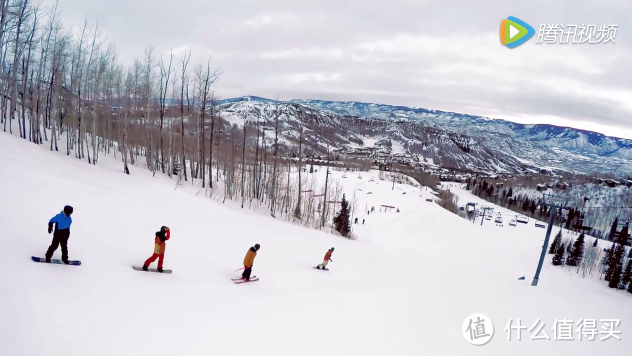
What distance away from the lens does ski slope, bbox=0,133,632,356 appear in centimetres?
584

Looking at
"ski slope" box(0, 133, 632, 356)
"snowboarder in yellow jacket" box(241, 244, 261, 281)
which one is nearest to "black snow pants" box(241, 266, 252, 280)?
"snowboarder in yellow jacket" box(241, 244, 261, 281)

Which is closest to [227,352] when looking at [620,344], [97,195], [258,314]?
[258,314]

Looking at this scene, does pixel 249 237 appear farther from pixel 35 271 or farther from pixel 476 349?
pixel 476 349

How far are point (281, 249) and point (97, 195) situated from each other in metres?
9.09

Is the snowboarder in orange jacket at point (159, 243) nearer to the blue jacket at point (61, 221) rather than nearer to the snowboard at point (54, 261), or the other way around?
the snowboard at point (54, 261)

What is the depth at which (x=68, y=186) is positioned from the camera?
14.0 m

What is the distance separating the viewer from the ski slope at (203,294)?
5.84 meters

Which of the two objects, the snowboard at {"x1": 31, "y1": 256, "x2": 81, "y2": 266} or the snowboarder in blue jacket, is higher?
the snowboarder in blue jacket

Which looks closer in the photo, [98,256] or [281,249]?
[98,256]

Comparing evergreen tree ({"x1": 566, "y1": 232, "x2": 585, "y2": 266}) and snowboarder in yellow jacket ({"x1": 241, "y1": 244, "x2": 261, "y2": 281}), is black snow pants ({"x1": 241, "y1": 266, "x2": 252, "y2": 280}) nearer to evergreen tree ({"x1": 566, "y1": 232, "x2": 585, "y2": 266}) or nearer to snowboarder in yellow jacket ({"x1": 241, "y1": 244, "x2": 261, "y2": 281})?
snowboarder in yellow jacket ({"x1": 241, "y1": 244, "x2": 261, "y2": 281})

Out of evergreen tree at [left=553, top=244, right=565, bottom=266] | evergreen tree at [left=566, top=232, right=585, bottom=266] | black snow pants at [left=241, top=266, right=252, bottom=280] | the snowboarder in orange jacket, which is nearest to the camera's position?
the snowboarder in orange jacket

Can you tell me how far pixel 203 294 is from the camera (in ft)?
27.2

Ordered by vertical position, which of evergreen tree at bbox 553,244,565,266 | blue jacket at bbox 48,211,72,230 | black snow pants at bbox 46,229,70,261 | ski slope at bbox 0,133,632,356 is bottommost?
evergreen tree at bbox 553,244,565,266

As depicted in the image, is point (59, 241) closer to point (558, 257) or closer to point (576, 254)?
point (558, 257)
